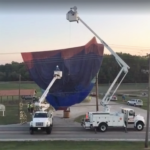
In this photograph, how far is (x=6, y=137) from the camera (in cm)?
2192

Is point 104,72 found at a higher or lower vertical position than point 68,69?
higher

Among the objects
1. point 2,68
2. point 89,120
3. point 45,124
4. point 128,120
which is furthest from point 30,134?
point 2,68

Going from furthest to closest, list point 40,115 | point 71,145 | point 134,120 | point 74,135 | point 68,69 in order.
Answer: point 68,69, point 134,120, point 40,115, point 74,135, point 71,145

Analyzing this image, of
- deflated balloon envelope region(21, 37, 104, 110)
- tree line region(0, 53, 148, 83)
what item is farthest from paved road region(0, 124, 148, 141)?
tree line region(0, 53, 148, 83)

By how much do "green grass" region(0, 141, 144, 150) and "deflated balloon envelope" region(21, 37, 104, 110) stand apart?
17337 mm

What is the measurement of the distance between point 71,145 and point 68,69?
2019 cm

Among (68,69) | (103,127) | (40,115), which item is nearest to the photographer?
(103,127)

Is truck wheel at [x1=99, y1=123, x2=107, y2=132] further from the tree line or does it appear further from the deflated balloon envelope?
the tree line

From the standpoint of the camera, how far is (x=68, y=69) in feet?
124

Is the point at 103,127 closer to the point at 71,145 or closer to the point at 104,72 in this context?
the point at 71,145

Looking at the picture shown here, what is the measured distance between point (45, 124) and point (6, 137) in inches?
134

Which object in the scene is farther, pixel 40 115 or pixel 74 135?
pixel 40 115

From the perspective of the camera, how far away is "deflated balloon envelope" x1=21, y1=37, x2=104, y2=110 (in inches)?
1442

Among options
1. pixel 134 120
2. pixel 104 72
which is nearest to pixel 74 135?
pixel 134 120
